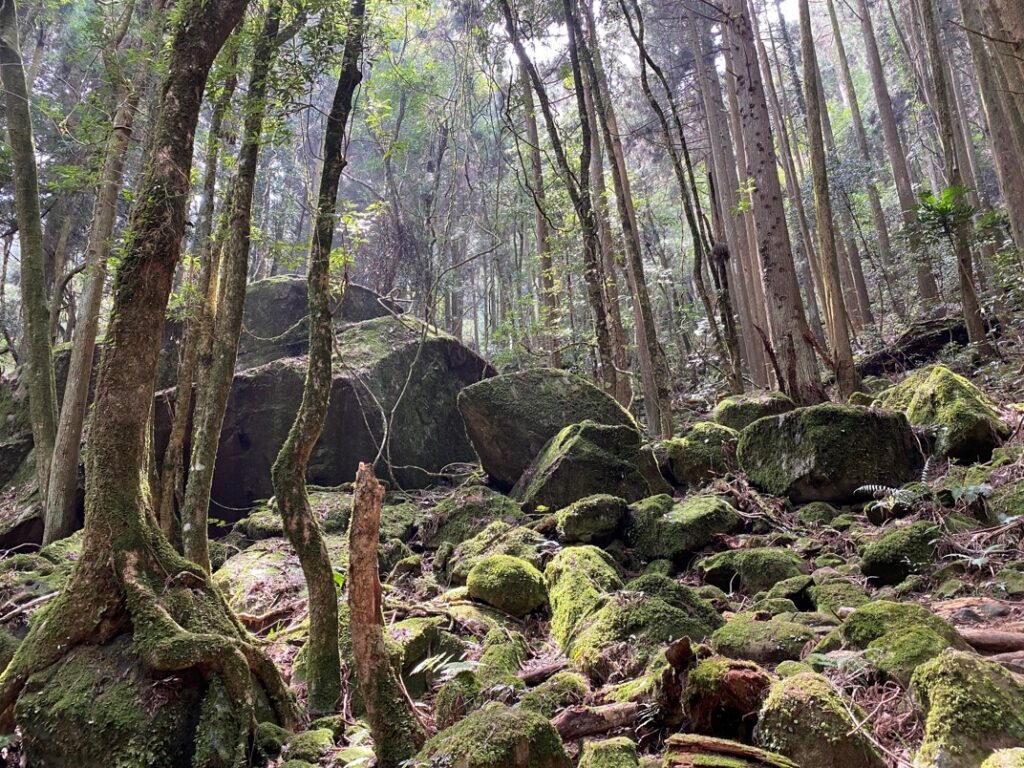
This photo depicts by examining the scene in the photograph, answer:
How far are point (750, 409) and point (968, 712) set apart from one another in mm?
6928

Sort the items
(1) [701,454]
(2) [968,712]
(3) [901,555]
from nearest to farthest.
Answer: (2) [968,712], (3) [901,555], (1) [701,454]

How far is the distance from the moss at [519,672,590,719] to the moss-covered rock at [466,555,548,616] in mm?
1621

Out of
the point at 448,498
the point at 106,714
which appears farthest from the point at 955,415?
the point at 106,714

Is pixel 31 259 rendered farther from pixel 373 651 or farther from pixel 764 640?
pixel 764 640

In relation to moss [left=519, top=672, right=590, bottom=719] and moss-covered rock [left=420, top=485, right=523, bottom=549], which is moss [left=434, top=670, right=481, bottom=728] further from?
moss-covered rock [left=420, top=485, right=523, bottom=549]

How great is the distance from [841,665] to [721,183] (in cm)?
1685

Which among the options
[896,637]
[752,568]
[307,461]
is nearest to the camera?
[896,637]

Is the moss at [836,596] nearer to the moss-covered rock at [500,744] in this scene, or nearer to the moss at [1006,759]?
the moss at [1006,759]

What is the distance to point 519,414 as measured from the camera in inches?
361

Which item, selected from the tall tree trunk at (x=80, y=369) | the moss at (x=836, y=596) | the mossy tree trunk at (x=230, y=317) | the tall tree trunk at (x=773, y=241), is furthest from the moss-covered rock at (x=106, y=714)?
the tall tree trunk at (x=773, y=241)

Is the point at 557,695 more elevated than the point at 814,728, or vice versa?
the point at 814,728

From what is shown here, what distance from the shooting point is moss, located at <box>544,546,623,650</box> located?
481cm

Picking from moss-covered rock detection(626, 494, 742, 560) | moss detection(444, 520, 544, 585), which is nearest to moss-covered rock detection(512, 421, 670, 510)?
moss detection(444, 520, 544, 585)

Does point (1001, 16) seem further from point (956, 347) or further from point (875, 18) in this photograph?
point (875, 18)
